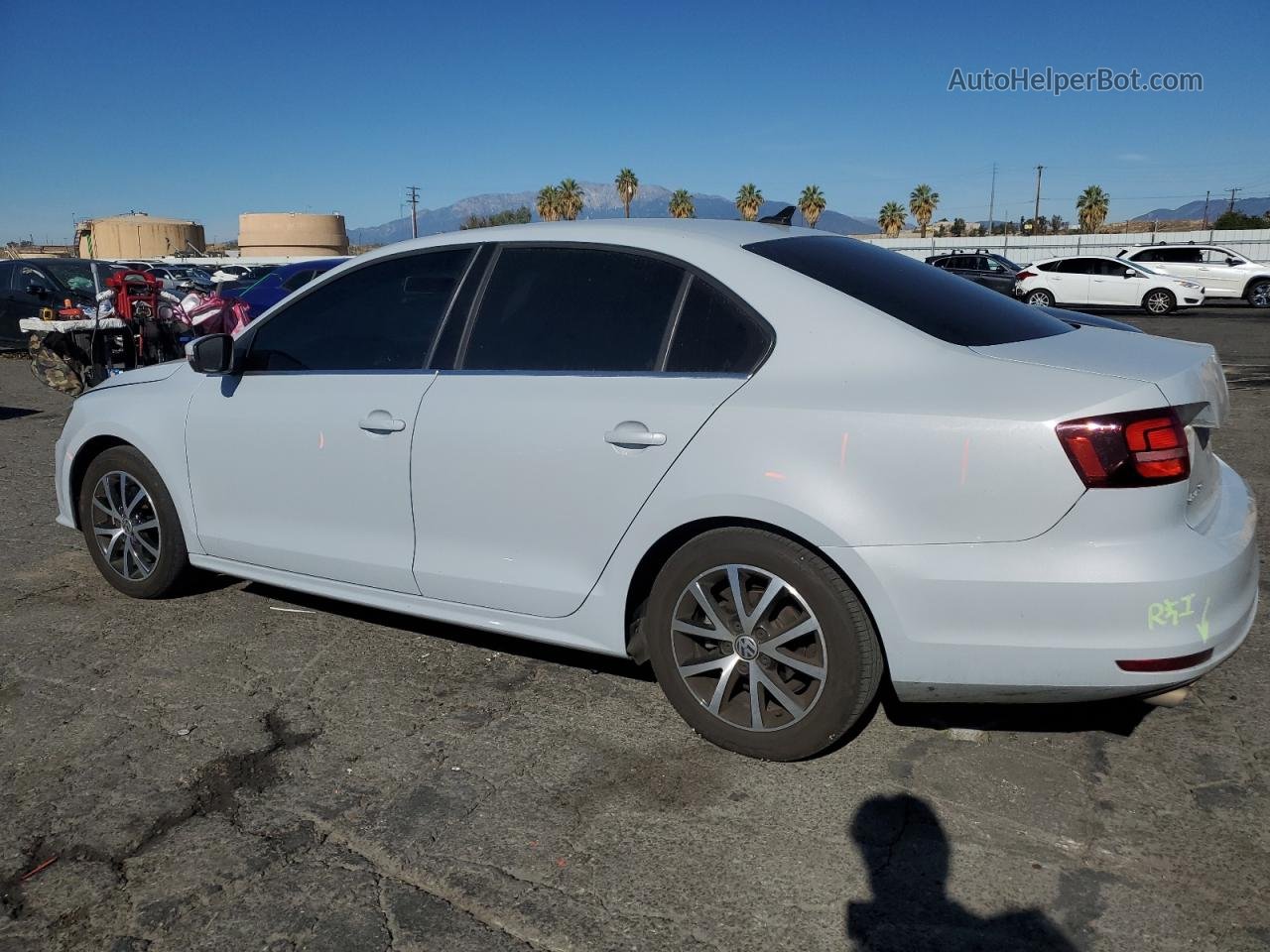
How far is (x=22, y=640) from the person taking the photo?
168 inches

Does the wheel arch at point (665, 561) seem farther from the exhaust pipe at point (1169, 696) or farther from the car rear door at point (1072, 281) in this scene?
the car rear door at point (1072, 281)

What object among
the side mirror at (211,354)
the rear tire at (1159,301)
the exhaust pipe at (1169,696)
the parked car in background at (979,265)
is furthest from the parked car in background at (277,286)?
the rear tire at (1159,301)

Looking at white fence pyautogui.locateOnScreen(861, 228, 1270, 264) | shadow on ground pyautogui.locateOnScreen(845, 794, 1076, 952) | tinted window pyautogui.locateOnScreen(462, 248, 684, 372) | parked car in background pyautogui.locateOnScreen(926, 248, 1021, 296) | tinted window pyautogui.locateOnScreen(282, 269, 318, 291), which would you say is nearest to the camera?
shadow on ground pyautogui.locateOnScreen(845, 794, 1076, 952)

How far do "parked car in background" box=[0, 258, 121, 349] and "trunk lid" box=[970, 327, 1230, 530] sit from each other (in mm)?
16902

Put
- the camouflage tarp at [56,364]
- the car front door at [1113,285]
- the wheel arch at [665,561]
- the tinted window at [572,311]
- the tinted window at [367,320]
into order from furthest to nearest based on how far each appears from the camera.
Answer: the car front door at [1113,285] → the camouflage tarp at [56,364] → the tinted window at [367,320] → the tinted window at [572,311] → the wheel arch at [665,561]

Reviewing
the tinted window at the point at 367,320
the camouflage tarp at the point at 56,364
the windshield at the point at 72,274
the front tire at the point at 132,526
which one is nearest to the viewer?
the tinted window at the point at 367,320

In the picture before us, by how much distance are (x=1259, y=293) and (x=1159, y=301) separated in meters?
3.57

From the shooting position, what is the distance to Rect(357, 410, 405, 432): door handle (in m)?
3.62

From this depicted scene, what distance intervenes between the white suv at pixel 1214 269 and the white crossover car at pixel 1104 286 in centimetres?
132

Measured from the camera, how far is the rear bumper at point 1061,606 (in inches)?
101

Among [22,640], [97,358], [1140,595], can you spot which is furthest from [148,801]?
[97,358]

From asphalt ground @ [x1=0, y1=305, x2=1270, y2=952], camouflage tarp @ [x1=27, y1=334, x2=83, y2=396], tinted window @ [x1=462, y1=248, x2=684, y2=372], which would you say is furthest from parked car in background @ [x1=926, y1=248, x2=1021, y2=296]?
tinted window @ [x1=462, y1=248, x2=684, y2=372]

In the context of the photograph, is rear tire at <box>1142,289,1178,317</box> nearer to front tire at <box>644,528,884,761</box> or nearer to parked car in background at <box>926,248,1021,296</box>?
parked car in background at <box>926,248,1021,296</box>

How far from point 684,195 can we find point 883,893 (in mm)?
74199
